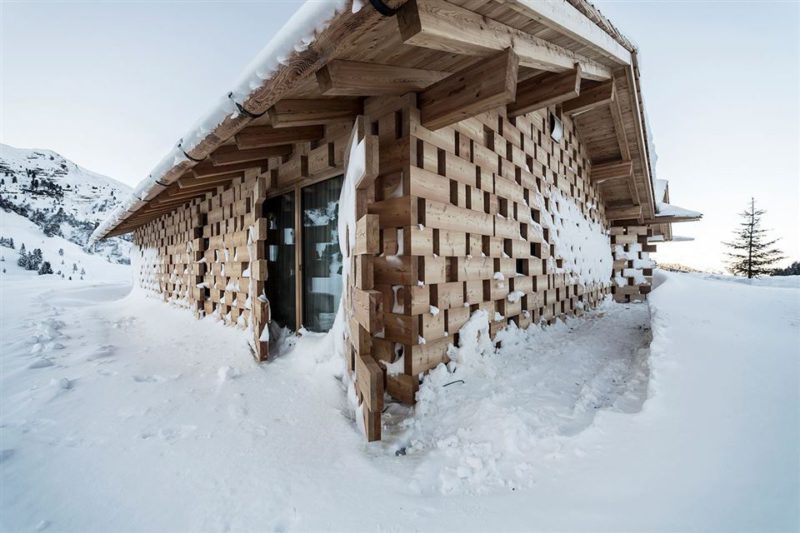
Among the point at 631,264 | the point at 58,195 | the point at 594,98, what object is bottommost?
the point at 631,264

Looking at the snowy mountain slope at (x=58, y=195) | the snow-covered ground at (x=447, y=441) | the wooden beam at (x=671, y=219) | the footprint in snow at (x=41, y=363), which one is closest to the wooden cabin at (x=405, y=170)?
the snow-covered ground at (x=447, y=441)

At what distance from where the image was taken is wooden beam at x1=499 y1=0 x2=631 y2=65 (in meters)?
2.07

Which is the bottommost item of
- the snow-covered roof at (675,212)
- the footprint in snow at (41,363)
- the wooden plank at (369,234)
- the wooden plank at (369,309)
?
the footprint in snow at (41,363)

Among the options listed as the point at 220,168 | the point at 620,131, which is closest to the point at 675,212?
the point at 620,131

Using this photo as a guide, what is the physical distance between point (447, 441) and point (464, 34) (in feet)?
8.66

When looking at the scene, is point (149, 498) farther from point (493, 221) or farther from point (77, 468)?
point (493, 221)

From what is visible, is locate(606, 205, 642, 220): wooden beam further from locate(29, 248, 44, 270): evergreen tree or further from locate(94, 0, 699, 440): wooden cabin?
locate(29, 248, 44, 270): evergreen tree

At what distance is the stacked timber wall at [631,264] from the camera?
8570 millimetres

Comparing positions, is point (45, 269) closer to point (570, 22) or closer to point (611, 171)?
point (570, 22)

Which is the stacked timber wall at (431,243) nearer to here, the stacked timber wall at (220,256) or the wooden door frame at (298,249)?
the wooden door frame at (298,249)

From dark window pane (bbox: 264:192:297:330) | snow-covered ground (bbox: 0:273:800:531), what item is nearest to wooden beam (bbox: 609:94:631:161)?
snow-covered ground (bbox: 0:273:800:531)

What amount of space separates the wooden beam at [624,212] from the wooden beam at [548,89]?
6.59 meters

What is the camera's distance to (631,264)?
28.7ft

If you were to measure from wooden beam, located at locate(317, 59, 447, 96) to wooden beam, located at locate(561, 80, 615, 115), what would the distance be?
2870 mm
